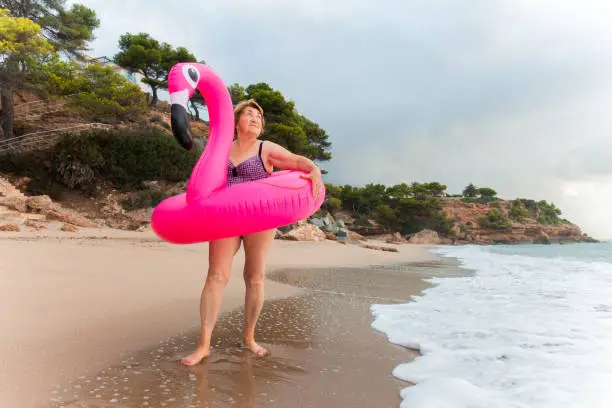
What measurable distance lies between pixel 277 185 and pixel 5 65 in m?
19.5

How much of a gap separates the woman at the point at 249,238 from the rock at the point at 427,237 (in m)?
40.9

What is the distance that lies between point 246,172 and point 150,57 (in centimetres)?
2824

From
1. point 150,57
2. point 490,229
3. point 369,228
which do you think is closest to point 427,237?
point 369,228

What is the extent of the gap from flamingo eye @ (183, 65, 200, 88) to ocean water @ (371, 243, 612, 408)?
2197 millimetres

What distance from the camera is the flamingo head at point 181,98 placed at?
2.17 m

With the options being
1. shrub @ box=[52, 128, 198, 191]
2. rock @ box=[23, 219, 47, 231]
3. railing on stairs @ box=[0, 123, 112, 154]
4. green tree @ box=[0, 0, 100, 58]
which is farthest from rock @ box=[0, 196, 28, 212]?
green tree @ box=[0, 0, 100, 58]

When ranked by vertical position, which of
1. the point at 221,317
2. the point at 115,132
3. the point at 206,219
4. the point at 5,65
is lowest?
the point at 221,317

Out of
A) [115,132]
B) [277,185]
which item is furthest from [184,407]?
[115,132]

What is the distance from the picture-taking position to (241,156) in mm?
2547

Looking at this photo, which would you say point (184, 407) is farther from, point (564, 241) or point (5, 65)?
point (564, 241)

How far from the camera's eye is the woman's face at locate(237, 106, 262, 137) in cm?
260

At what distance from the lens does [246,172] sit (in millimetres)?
2479

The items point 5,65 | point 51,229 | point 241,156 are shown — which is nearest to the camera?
point 241,156

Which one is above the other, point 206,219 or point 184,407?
point 206,219
